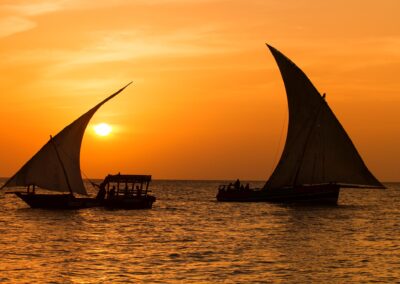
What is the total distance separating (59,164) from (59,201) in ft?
10.8

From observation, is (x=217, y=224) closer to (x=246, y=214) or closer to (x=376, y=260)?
(x=246, y=214)

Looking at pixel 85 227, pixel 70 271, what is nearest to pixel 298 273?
pixel 70 271

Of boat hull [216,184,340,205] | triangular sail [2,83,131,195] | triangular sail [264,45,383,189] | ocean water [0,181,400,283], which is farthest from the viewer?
boat hull [216,184,340,205]

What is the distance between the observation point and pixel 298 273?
29953 mm

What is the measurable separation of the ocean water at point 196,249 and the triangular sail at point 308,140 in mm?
6822

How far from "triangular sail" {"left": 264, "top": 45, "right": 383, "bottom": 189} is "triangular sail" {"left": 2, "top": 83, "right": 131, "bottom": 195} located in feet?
57.8

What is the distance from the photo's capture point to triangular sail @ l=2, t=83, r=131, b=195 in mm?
58188

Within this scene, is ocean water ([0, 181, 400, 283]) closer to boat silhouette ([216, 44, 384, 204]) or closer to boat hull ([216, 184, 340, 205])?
boat silhouette ([216, 44, 384, 204])

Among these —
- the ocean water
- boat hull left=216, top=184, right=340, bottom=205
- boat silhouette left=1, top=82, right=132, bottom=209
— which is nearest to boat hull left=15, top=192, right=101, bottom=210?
boat silhouette left=1, top=82, right=132, bottom=209

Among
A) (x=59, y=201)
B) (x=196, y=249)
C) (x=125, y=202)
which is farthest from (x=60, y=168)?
(x=196, y=249)

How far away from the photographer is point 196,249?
3819cm

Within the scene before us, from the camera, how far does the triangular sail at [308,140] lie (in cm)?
6706

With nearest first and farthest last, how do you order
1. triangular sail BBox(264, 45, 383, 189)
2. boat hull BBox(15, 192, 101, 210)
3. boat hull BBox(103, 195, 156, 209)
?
boat hull BBox(15, 192, 101, 210) → boat hull BBox(103, 195, 156, 209) → triangular sail BBox(264, 45, 383, 189)

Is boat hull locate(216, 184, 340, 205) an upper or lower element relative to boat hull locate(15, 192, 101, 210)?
upper
